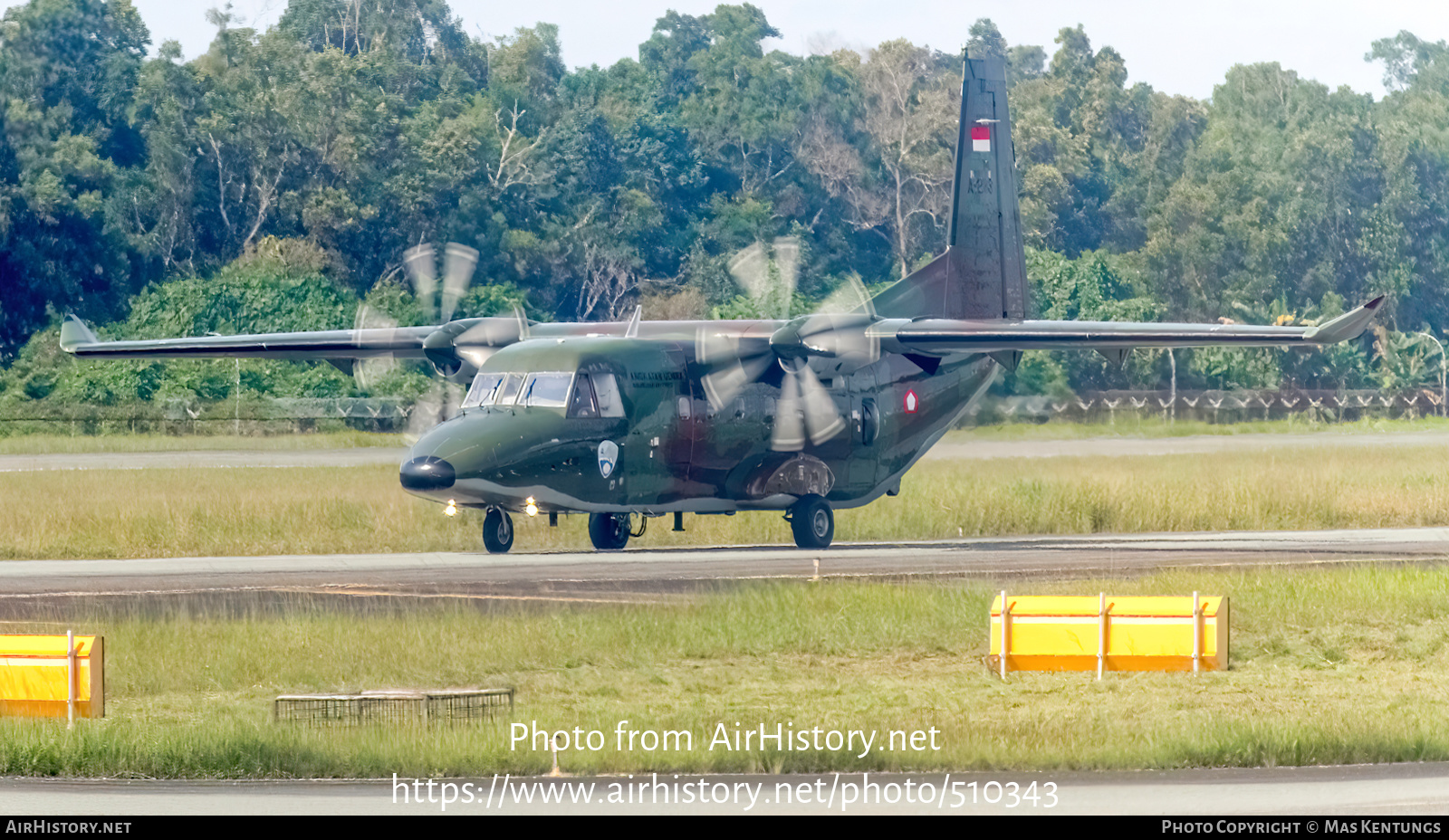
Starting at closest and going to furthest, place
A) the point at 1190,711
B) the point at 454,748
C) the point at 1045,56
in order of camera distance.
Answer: the point at 454,748
the point at 1190,711
the point at 1045,56

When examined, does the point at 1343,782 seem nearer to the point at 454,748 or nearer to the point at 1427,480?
the point at 454,748

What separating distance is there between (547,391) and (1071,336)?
8.86 metres

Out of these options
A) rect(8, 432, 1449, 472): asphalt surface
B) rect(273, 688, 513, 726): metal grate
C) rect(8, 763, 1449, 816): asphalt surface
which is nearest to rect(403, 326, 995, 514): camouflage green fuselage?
rect(273, 688, 513, 726): metal grate

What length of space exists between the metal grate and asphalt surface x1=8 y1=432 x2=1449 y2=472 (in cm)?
3108

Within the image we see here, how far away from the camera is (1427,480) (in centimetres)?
4341

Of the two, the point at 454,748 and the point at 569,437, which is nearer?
the point at 454,748

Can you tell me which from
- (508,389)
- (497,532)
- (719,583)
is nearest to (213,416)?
(497,532)

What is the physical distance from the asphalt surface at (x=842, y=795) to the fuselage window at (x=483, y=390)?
14647 millimetres

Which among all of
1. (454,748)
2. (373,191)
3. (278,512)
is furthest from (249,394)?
(454,748)

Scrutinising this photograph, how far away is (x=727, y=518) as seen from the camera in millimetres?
38625

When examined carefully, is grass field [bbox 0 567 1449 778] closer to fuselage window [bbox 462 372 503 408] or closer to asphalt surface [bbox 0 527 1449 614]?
asphalt surface [bbox 0 527 1449 614]

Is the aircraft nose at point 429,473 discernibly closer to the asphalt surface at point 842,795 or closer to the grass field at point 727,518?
the grass field at point 727,518

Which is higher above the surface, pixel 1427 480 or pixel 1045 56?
pixel 1045 56

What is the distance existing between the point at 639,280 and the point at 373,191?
567 inches
